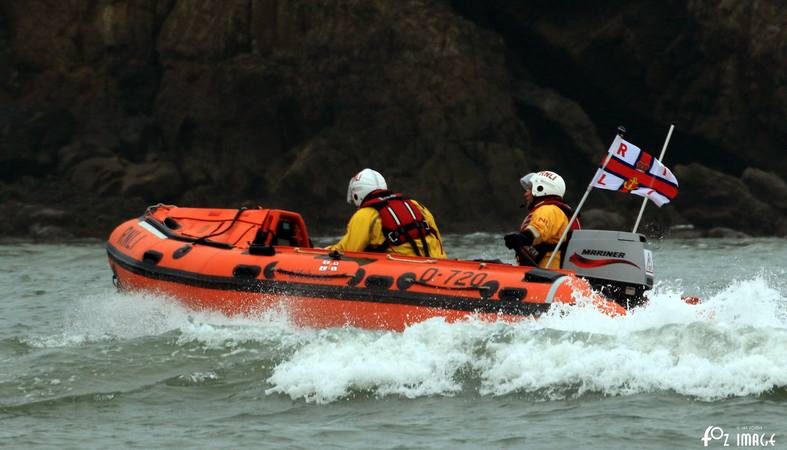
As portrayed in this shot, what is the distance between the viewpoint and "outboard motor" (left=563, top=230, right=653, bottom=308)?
9.22m

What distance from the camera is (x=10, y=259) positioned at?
734 inches

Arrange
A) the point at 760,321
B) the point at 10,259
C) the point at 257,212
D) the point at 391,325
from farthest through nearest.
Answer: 1. the point at 10,259
2. the point at 257,212
3. the point at 391,325
4. the point at 760,321

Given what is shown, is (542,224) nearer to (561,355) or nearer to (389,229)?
(389,229)

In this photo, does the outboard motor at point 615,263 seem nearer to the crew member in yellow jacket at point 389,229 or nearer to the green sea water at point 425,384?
the green sea water at point 425,384

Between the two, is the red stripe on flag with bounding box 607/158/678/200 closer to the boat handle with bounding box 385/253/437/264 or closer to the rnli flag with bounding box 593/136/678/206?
the rnli flag with bounding box 593/136/678/206

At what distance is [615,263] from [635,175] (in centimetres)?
98

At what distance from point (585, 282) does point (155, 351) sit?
2.97 meters

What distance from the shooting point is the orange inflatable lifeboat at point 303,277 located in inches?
354

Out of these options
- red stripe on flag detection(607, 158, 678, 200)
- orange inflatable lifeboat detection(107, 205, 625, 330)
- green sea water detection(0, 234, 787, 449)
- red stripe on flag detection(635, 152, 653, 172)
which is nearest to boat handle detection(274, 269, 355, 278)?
orange inflatable lifeboat detection(107, 205, 625, 330)

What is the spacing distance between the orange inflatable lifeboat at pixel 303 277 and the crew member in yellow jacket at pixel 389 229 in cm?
22

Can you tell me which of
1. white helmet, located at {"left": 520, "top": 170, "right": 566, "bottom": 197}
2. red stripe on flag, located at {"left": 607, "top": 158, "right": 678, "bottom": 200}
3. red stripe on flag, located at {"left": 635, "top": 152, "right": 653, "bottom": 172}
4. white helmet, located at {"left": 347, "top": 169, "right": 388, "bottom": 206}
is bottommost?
white helmet, located at {"left": 347, "top": 169, "right": 388, "bottom": 206}

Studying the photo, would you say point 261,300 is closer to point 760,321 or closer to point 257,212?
point 257,212

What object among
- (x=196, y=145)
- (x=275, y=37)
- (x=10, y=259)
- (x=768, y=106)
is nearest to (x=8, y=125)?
(x=196, y=145)

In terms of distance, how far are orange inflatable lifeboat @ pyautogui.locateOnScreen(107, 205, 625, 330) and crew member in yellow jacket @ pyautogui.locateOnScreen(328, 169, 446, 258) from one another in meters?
0.22
